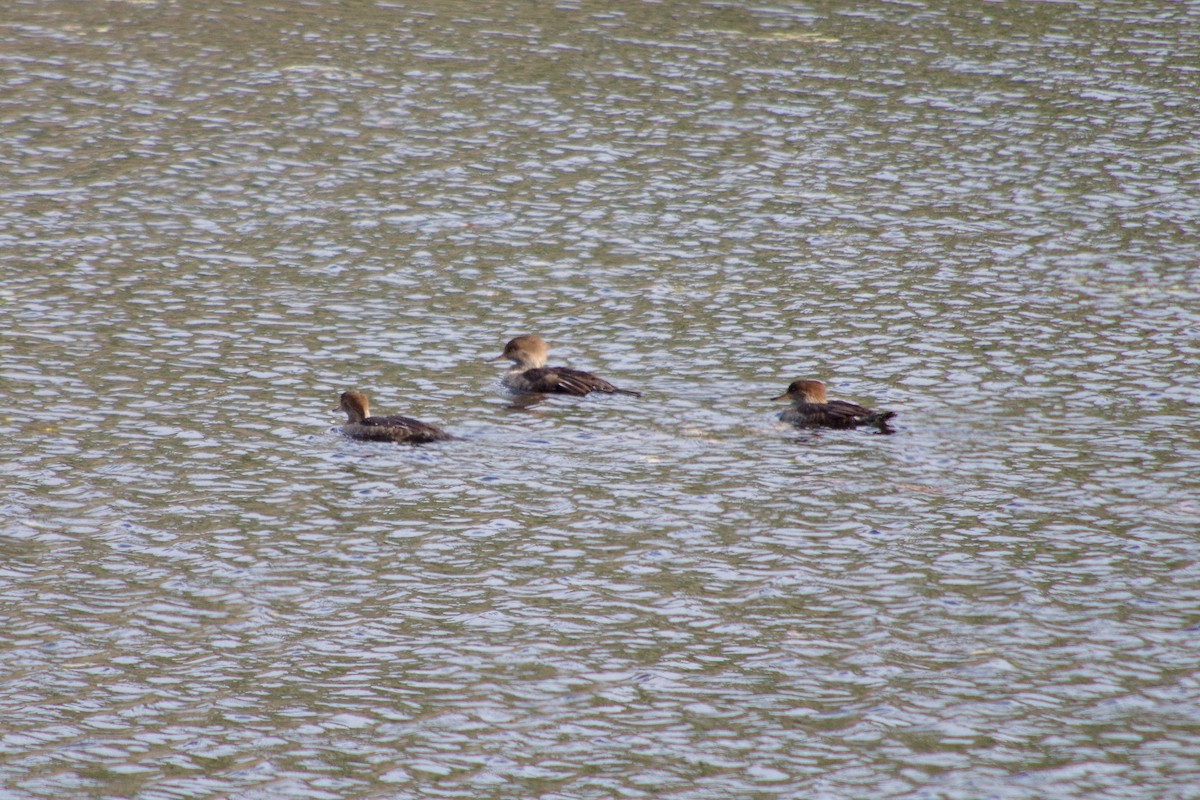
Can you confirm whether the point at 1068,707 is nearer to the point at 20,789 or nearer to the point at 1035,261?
the point at 20,789

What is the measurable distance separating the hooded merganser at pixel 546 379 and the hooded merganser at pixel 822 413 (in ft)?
5.35

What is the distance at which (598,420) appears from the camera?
50.8ft

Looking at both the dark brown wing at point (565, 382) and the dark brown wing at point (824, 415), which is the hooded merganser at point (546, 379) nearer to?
the dark brown wing at point (565, 382)

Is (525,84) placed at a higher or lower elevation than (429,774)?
higher

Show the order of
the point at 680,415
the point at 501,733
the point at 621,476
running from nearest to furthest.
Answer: the point at 501,733, the point at 621,476, the point at 680,415

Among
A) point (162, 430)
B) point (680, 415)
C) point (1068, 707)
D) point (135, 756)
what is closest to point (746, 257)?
point (680, 415)

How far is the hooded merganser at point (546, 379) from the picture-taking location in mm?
15906

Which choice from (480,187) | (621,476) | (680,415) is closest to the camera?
(621,476)

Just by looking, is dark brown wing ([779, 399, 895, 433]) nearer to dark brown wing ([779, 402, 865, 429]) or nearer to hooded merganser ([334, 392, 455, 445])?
dark brown wing ([779, 402, 865, 429])

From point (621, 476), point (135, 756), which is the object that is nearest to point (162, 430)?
point (621, 476)

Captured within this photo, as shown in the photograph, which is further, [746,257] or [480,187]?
[480,187]

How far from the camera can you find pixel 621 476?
14141 millimetres

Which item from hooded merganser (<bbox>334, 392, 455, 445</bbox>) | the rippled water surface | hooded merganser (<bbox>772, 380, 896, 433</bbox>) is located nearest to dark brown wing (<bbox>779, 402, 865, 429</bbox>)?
hooded merganser (<bbox>772, 380, 896, 433</bbox>)

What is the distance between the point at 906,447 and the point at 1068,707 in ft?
15.3
